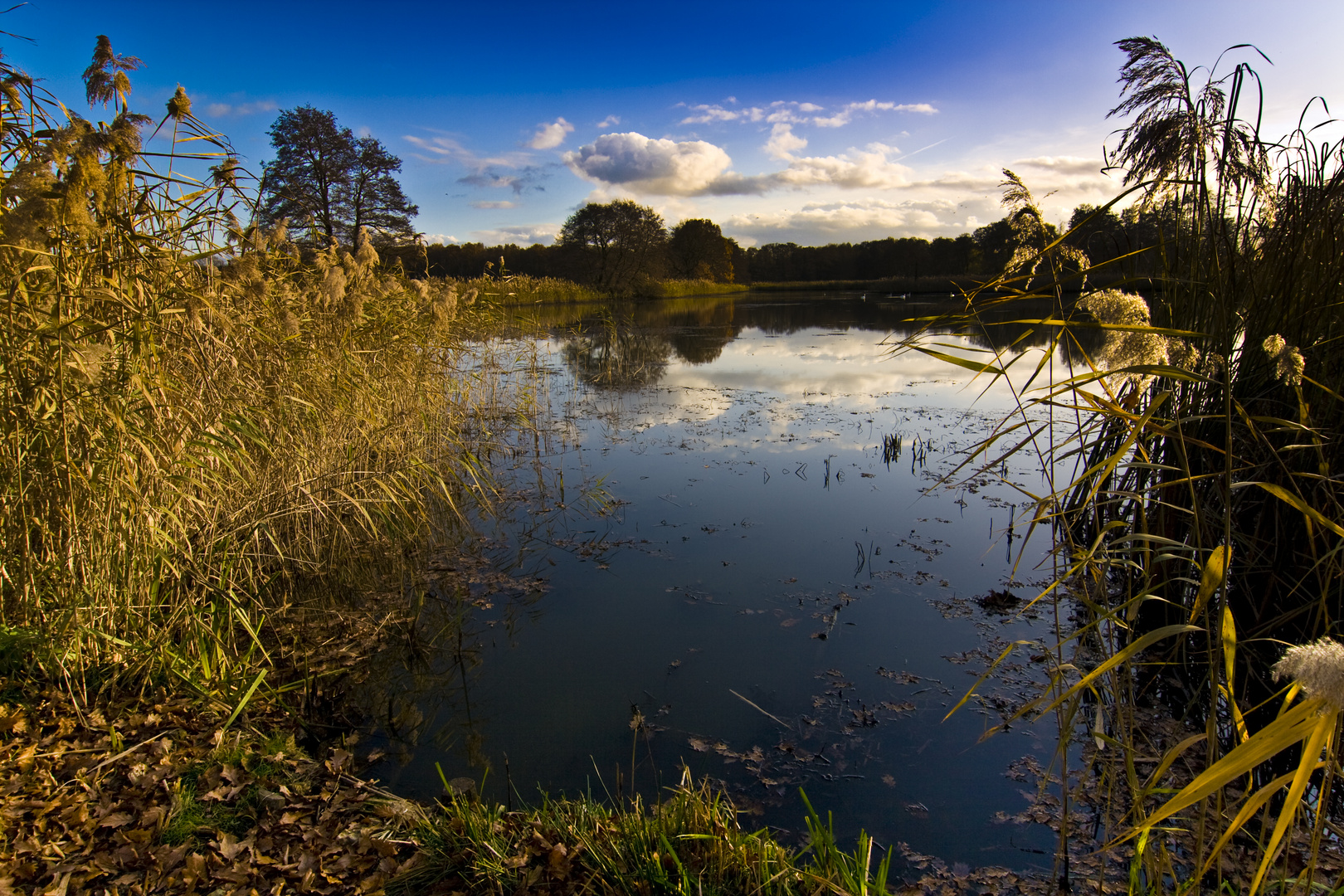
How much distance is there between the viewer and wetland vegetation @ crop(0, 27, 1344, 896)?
5.82 feet

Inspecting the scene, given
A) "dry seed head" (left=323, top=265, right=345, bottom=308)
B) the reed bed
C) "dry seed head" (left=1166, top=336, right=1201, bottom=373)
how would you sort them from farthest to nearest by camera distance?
1. "dry seed head" (left=323, top=265, right=345, bottom=308)
2. the reed bed
3. "dry seed head" (left=1166, top=336, right=1201, bottom=373)

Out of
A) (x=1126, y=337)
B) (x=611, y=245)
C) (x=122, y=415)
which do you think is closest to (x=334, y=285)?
(x=122, y=415)

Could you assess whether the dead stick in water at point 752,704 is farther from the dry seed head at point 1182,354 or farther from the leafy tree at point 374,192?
the leafy tree at point 374,192

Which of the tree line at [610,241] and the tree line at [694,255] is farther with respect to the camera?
the tree line at [694,255]

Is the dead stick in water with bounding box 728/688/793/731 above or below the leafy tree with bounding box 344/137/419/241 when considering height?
below

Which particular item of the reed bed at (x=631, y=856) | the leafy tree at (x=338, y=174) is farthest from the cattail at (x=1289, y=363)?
the leafy tree at (x=338, y=174)

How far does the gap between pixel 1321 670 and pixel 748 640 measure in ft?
9.24

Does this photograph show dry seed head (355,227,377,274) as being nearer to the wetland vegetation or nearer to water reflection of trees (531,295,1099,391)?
the wetland vegetation

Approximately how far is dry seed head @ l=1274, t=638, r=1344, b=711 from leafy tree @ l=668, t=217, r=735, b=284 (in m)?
48.4

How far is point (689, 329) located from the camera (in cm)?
2047

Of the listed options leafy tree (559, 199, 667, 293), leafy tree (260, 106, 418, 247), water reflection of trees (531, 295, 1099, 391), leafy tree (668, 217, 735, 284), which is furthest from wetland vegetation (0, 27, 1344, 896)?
leafy tree (668, 217, 735, 284)

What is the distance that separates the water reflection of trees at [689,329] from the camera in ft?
40.0

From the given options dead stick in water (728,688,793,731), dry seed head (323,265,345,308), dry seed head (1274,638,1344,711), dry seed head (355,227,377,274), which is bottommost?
dead stick in water (728,688,793,731)

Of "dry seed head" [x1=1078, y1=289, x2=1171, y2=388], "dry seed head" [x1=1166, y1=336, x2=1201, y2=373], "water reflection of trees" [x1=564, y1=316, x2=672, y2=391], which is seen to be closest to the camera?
"dry seed head" [x1=1078, y1=289, x2=1171, y2=388]
